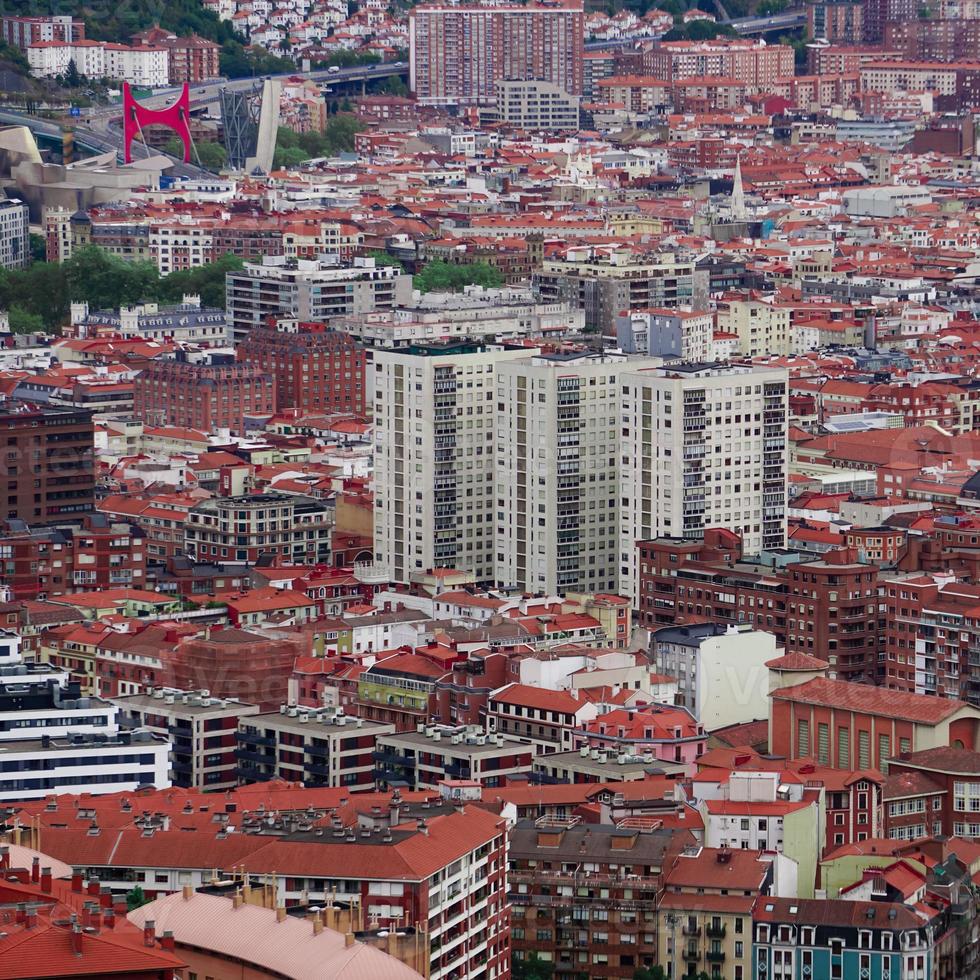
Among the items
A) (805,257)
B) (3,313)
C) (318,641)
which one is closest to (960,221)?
(805,257)

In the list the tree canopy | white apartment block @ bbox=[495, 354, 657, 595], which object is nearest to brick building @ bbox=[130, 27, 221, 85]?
the tree canopy

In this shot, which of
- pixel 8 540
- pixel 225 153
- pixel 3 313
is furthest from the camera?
pixel 225 153

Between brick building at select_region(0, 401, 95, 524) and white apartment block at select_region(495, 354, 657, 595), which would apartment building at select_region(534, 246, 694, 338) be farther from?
white apartment block at select_region(495, 354, 657, 595)

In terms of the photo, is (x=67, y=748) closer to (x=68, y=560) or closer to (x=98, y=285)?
(x=68, y=560)

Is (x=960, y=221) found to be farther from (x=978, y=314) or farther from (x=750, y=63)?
(x=750, y=63)

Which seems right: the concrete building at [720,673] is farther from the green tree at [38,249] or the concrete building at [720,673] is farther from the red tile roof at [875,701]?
the green tree at [38,249]

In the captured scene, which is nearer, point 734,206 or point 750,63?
point 734,206

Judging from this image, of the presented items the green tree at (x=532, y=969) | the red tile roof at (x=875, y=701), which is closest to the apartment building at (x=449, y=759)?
the red tile roof at (x=875, y=701)
